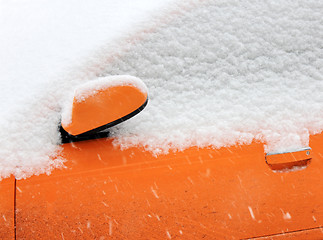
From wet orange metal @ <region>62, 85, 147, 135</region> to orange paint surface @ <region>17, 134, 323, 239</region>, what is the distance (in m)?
0.14

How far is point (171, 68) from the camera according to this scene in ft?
5.64

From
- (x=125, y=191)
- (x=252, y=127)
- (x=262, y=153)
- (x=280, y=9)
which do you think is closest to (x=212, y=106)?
(x=252, y=127)

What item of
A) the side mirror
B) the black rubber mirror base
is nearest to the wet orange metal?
the side mirror

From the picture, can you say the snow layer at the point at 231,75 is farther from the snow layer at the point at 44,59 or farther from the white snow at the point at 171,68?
the snow layer at the point at 44,59

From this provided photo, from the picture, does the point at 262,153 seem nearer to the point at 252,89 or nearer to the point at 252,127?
the point at 252,127

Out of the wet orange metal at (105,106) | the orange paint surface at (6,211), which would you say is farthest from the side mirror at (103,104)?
the orange paint surface at (6,211)

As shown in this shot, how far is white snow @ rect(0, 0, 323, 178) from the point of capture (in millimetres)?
1472

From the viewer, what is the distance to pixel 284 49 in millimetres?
1812

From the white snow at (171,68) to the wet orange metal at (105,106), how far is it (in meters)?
0.17

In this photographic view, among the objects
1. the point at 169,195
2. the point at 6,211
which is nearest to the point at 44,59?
the point at 6,211

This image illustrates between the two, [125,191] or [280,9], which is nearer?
[125,191]

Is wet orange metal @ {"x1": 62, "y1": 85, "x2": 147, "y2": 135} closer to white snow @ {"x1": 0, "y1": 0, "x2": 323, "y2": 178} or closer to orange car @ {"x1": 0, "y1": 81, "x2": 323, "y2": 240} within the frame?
orange car @ {"x1": 0, "y1": 81, "x2": 323, "y2": 240}

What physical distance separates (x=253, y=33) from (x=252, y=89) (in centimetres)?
40

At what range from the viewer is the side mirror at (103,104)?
1.31 meters
